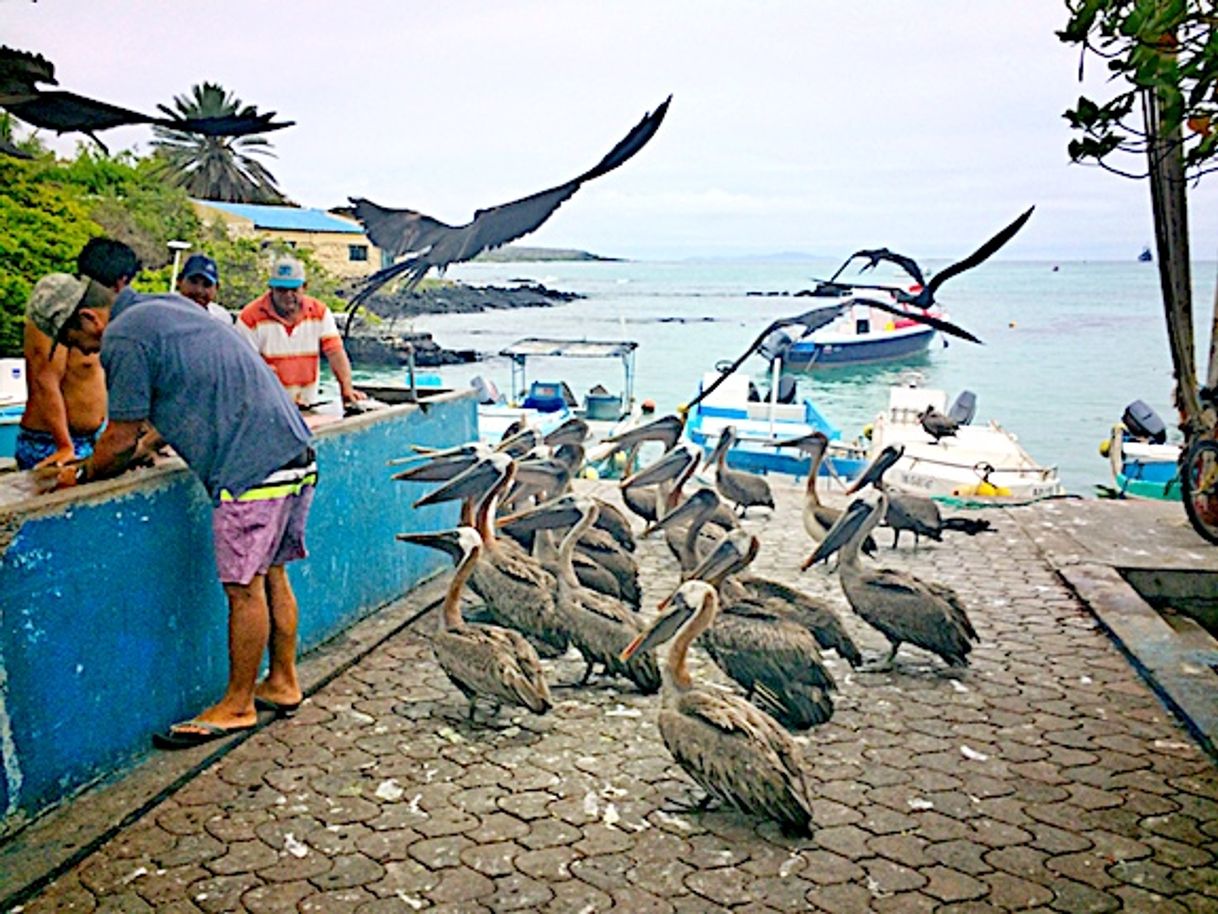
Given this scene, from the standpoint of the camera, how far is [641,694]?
591 cm

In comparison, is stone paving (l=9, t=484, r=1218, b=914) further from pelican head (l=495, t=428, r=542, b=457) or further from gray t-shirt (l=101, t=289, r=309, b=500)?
pelican head (l=495, t=428, r=542, b=457)

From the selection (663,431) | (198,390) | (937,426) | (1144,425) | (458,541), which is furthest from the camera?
(1144,425)

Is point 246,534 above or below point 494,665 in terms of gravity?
above

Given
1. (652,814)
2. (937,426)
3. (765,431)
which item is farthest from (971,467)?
(652,814)

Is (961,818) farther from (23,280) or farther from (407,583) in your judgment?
(23,280)

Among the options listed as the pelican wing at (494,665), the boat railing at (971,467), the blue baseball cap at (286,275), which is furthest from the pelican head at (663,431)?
the boat railing at (971,467)

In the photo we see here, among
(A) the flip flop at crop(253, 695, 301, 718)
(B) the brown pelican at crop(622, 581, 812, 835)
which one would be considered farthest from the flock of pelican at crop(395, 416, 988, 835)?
(A) the flip flop at crop(253, 695, 301, 718)

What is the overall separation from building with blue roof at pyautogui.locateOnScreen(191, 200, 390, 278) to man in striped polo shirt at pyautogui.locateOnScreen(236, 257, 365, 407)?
3501cm

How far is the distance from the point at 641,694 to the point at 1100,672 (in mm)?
2812

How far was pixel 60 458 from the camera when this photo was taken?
17.5 feet

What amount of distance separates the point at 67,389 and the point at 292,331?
1396 mm

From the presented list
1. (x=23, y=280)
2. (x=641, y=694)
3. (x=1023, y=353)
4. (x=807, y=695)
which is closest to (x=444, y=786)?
(x=641, y=694)

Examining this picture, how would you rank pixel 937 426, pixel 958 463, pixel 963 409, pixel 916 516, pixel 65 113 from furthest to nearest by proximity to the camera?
pixel 963 409, pixel 937 426, pixel 958 463, pixel 916 516, pixel 65 113

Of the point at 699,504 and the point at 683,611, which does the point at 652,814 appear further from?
the point at 699,504
